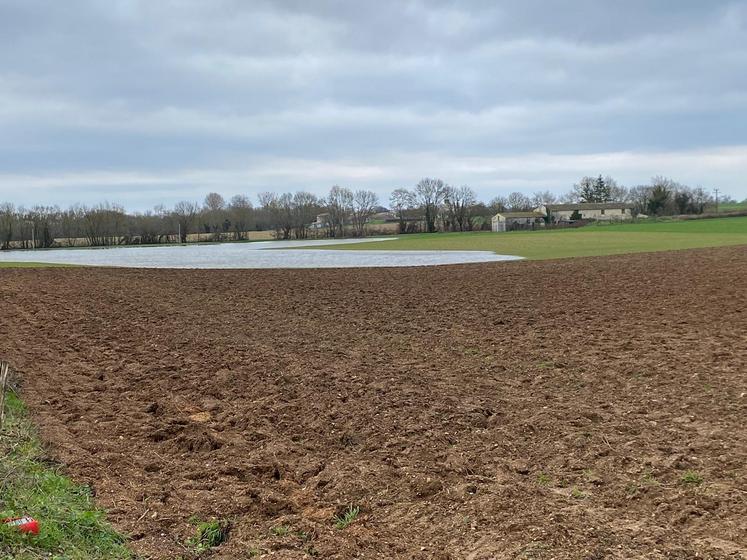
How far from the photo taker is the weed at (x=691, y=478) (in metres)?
5.69

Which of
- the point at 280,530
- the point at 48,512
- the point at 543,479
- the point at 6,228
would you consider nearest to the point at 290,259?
the point at 543,479

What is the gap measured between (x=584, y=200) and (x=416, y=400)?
610 feet

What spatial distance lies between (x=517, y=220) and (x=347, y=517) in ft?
466

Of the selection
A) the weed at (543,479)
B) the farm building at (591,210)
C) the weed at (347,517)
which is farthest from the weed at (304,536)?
the farm building at (591,210)

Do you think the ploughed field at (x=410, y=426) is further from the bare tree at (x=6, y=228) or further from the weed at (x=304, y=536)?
the bare tree at (x=6, y=228)

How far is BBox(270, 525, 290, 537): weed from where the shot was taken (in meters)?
5.13

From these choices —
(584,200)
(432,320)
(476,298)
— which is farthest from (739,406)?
(584,200)

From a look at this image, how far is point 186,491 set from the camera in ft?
19.8

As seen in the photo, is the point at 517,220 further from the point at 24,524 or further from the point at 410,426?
the point at 24,524

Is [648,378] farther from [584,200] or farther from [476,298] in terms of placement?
[584,200]

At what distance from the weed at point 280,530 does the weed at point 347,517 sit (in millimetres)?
417

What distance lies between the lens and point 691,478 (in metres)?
5.76

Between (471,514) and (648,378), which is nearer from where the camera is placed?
(471,514)

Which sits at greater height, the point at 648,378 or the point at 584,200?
the point at 584,200
